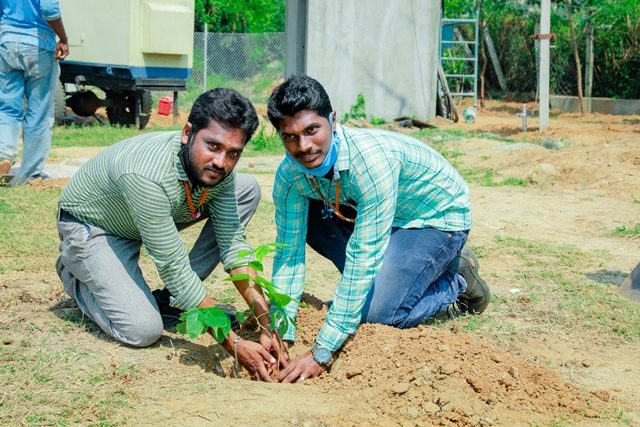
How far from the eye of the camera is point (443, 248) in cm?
425

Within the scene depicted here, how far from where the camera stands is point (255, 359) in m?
3.70

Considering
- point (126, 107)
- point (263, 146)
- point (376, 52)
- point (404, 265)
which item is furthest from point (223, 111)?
point (376, 52)

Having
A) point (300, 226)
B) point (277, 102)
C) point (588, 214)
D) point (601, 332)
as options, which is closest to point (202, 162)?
point (277, 102)

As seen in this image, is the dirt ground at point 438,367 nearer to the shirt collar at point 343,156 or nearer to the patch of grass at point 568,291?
the patch of grass at point 568,291

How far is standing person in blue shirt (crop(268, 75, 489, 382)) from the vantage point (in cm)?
361

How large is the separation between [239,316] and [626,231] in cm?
401

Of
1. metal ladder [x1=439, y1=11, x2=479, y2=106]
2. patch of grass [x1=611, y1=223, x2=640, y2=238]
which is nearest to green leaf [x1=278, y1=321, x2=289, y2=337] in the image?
patch of grass [x1=611, y1=223, x2=640, y2=238]

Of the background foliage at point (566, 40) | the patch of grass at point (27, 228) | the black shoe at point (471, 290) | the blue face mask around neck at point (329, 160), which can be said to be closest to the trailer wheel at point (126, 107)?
the patch of grass at point (27, 228)

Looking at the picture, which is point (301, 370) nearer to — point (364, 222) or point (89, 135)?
point (364, 222)

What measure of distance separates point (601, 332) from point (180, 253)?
220cm

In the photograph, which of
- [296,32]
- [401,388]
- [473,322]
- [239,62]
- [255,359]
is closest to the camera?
[401,388]

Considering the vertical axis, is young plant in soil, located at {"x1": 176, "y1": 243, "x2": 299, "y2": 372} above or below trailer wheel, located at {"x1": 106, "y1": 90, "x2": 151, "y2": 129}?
below

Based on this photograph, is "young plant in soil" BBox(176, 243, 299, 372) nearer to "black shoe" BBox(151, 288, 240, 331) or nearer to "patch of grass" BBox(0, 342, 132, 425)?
"patch of grass" BBox(0, 342, 132, 425)

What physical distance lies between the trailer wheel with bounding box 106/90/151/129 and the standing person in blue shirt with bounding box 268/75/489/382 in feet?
32.2
